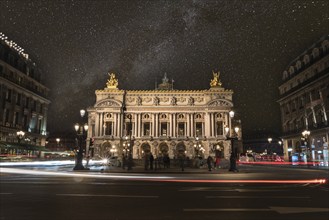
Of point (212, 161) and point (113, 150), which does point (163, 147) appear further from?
point (212, 161)

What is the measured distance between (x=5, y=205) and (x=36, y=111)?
6170 cm

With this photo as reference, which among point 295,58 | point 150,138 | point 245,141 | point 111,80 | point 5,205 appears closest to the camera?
point 5,205

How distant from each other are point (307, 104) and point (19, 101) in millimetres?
54674

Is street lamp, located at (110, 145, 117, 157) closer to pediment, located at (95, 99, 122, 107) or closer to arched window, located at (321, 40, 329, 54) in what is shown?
pediment, located at (95, 99, 122, 107)

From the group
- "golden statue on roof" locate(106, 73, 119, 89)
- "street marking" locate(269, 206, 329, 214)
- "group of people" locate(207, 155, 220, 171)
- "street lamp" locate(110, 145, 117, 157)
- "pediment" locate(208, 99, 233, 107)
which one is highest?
"golden statue on roof" locate(106, 73, 119, 89)

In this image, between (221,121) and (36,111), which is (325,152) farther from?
(36,111)

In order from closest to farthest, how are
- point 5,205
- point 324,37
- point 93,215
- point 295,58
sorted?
point 93,215
point 5,205
point 324,37
point 295,58

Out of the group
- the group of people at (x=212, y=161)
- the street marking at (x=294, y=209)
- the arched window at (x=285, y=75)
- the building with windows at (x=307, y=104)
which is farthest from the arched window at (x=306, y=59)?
the street marking at (x=294, y=209)

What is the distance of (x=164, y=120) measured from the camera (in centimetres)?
9719

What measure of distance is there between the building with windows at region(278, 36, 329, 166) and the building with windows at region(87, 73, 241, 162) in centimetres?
2942

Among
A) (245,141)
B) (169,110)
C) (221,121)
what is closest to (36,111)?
(169,110)

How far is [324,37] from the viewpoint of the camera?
50906 mm

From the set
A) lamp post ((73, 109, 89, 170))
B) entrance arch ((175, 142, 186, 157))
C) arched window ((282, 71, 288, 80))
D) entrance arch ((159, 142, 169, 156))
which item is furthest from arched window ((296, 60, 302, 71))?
entrance arch ((159, 142, 169, 156))

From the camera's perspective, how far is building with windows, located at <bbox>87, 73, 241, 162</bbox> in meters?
92.7
